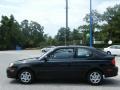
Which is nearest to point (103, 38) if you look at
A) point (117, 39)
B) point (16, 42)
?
point (117, 39)

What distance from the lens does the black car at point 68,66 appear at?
38.5 feet

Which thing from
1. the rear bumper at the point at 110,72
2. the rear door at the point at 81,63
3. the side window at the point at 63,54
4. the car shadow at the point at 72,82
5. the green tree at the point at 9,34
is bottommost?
the car shadow at the point at 72,82

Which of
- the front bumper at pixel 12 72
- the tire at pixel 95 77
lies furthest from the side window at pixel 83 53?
the front bumper at pixel 12 72

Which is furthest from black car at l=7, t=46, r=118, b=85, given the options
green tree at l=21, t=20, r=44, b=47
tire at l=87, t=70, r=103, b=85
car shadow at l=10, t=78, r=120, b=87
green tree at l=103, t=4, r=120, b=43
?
green tree at l=21, t=20, r=44, b=47

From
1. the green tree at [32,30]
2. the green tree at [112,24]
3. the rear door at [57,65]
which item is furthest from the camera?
the green tree at [32,30]

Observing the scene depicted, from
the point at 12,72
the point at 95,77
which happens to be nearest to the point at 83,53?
the point at 95,77

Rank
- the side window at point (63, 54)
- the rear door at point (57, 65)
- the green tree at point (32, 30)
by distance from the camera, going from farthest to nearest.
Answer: the green tree at point (32, 30) < the side window at point (63, 54) < the rear door at point (57, 65)

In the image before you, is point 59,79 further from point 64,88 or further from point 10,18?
point 10,18

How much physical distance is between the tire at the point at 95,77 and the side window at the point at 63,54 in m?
1.01

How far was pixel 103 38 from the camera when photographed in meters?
81.2

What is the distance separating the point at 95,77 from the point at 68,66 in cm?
109

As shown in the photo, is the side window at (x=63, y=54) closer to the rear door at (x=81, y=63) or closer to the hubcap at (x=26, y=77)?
the rear door at (x=81, y=63)

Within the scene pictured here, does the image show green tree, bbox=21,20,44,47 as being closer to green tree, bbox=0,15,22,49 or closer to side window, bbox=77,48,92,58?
green tree, bbox=0,15,22,49

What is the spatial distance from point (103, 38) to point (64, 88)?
234ft
